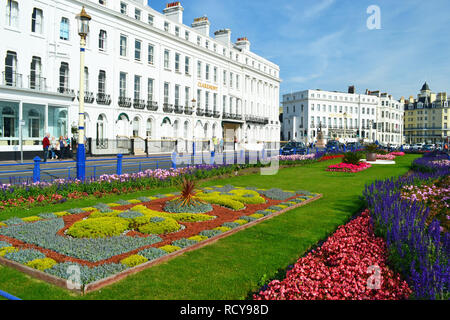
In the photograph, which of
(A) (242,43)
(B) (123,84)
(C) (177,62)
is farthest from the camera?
(A) (242,43)

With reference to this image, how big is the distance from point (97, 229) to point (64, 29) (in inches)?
1185

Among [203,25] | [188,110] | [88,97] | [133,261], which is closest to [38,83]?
[88,97]

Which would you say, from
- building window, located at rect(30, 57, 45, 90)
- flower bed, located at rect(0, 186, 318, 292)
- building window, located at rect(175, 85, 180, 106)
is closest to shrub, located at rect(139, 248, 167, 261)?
flower bed, located at rect(0, 186, 318, 292)

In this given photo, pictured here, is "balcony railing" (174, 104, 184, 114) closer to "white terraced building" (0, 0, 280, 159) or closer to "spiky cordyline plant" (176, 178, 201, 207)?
"white terraced building" (0, 0, 280, 159)

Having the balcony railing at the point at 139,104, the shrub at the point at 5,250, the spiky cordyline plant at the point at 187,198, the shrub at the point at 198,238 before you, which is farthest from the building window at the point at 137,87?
the shrub at the point at 5,250

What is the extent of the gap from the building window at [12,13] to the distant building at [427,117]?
12856cm

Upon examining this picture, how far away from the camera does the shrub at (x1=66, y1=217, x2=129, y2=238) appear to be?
748 centimetres

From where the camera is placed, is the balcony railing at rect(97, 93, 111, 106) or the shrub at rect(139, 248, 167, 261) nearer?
the shrub at rect(139, 248, 167, 261)

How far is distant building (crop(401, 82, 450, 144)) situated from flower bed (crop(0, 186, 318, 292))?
5261 inches

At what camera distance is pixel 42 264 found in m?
5.79

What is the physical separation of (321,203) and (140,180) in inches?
293

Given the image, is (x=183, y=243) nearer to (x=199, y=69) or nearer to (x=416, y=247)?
(x=416, y=247)

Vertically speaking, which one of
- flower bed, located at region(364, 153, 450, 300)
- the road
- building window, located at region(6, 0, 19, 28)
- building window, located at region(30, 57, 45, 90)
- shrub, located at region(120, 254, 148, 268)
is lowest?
shrub, located at region(120, 254, 148, 268)

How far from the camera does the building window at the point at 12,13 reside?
2791 centimetres
